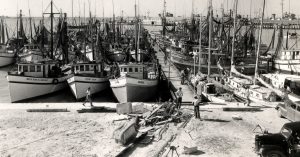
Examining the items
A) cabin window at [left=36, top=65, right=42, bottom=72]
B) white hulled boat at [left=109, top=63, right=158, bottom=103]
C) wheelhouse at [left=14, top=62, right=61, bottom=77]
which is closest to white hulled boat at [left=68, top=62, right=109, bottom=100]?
white hulled boat at [left=109, top=63, right=158, bottom=103]

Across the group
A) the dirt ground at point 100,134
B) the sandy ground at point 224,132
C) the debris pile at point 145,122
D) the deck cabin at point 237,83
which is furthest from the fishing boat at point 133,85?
the sandy ground at point 224,132

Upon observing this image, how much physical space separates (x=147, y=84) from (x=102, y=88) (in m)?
5.04

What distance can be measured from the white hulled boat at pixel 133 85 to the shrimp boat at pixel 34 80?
5.86 meters

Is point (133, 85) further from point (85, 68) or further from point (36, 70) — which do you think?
point (36, 70)

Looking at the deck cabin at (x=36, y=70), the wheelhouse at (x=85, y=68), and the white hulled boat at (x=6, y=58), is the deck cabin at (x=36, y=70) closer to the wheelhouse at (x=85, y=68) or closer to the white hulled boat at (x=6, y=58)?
the wheelhouse at (x=85, y=68)

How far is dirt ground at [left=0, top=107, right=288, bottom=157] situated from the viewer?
14.2 metres

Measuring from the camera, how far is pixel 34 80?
29.8 metres

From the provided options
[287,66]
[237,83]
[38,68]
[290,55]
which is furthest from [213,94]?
[290,55]

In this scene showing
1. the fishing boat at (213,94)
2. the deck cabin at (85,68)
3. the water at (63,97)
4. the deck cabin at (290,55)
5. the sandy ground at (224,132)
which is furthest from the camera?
the deck cabin at (290,55)

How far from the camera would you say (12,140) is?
1552 cm

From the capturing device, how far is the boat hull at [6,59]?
5265 centimetres

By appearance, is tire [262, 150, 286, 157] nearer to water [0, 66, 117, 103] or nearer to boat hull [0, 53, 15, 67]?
water [0, 66, 117, 103]

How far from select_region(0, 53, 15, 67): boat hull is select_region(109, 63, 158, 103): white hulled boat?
29612 millimetres

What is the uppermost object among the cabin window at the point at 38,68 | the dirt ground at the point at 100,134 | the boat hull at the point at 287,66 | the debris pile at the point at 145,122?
the cabin window at the point at 38,68
